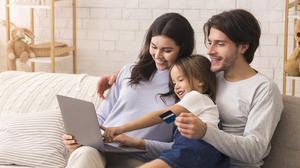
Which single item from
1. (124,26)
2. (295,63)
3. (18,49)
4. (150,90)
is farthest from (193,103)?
(18,49)

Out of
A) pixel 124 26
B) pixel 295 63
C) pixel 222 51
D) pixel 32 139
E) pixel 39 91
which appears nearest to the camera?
pixel 222 51

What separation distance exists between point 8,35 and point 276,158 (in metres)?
2.57

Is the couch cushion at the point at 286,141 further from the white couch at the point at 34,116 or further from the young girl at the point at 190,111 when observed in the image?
the white couch at the point at 34,116

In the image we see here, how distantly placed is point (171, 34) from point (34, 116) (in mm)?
833

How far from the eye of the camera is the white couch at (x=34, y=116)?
1820 millimetres

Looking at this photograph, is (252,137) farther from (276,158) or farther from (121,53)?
(121,53)

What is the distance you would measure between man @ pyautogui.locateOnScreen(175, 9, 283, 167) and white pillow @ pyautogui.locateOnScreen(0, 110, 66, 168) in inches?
30.8

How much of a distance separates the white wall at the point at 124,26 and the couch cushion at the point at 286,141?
1745mm

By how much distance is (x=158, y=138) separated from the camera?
1.73 m

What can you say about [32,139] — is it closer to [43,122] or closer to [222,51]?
[43,122]

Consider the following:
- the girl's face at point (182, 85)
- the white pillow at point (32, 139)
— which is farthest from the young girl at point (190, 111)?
the white pillow at point (32, 139)

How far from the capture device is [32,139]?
1878 mm

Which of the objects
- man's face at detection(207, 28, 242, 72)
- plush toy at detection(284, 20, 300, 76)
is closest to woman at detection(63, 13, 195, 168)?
man's face at detection(207, 28, 242, 72)

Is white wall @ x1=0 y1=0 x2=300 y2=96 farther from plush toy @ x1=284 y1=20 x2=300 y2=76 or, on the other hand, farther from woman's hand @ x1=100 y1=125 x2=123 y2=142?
woman's hand @ x1=100 y1=125 x2=123 y2=142
